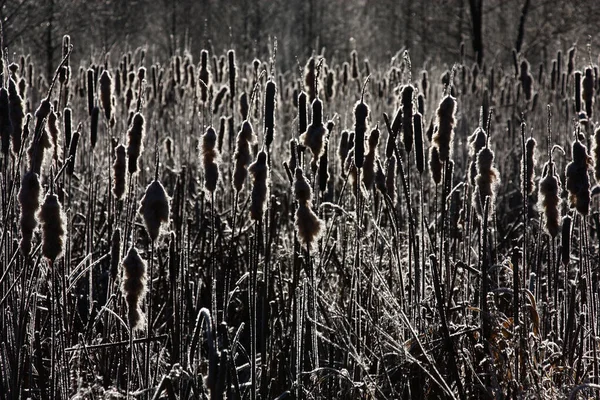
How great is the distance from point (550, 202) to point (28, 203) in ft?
4.63

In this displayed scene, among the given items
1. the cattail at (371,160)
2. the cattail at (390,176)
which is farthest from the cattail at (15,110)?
the cattail at (390,176)

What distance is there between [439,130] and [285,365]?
1018mm

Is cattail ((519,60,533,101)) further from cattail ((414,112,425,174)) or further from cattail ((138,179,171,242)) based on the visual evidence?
cattail ((138,179,171,242))

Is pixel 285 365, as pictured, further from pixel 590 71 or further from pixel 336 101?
pixel 336 101

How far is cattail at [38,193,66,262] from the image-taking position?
70.9 inches

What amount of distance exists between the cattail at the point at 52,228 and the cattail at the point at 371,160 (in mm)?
1133

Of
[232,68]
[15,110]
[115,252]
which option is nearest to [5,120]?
[15,110]

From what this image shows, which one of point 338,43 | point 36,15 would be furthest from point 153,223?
point 338,43

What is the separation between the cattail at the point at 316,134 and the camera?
225 centimetres

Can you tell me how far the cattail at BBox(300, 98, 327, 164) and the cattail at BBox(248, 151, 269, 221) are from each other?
25 centimetres

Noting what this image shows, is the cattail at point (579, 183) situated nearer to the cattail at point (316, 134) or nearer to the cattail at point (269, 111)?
the cattail at point (316, 134)

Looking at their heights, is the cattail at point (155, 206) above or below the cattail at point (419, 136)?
below

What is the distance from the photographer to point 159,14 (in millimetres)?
21156

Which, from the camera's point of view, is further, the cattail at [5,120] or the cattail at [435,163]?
the cattail at [435,163]
